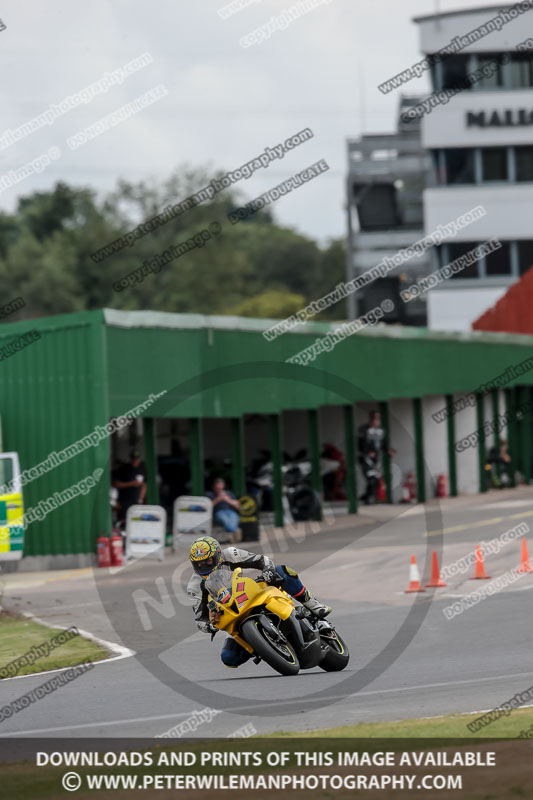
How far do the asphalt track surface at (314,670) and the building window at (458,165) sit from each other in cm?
4634

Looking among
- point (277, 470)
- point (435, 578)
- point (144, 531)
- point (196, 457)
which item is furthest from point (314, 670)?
point (277, 470)

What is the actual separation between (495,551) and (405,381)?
11931mm

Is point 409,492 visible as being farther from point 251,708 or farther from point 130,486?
point 251,708

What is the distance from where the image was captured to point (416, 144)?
7769 cm

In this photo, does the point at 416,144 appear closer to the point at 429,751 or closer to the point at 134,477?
the point at 134,477

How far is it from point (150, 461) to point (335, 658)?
14453 millimetres

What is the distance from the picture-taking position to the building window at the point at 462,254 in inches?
2680

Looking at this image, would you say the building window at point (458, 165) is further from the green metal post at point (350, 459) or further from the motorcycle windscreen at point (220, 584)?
the motorcycle windscreen at point (220, 584)

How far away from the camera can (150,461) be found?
2705 cm

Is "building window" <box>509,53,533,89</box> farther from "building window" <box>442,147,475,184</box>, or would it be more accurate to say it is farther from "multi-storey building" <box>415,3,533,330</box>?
"building window" <box>442,147,475,184</box>

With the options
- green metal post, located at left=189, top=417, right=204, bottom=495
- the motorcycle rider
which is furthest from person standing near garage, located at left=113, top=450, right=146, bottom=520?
the motorcycle rider

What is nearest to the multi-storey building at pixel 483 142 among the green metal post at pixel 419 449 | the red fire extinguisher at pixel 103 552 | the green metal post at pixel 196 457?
the green metal post at pixel 419 449

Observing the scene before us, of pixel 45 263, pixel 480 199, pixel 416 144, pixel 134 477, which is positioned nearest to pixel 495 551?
pixel 134 477

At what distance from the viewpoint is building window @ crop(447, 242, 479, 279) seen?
223ft
